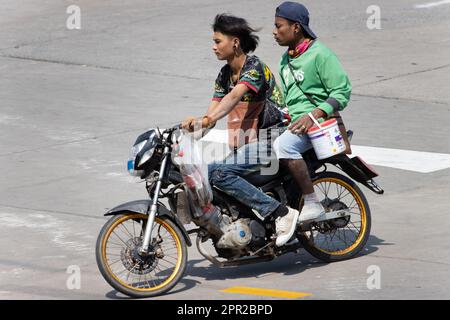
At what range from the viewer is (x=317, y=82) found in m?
8.58

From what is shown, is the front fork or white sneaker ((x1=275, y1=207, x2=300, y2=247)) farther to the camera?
white sneaker ((x1=275, y1=207, x2=300, y2=247))

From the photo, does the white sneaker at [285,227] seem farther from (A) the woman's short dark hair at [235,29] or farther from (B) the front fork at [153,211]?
(A) the woman's short dark hair at [235,29]

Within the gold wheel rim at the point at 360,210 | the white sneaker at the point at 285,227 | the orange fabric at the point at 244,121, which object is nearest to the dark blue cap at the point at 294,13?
the orange fabric at the point at 244,121

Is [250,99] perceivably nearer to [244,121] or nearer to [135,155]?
[244,121]

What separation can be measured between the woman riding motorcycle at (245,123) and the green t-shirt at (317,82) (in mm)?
189

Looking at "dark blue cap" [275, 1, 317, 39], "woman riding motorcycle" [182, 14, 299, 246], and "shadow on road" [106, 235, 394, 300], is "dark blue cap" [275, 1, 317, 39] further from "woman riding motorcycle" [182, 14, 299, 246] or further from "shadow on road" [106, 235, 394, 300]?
"shadow on road" [106, 235, 394, 300]

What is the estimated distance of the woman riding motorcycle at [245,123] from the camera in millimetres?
8320

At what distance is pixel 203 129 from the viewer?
838 centimetres

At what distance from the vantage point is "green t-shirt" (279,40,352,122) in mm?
8484

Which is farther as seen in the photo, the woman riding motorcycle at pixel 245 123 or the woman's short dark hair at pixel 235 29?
the woman's short dark hair at pixel 235 29

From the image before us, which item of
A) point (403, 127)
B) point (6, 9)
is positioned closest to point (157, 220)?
point (403, 127)

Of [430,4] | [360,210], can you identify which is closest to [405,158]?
[360,210]

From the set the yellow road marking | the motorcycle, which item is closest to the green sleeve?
the motorcycle

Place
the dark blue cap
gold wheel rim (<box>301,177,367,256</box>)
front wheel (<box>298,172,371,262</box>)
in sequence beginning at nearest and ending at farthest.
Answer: the dark blue cap, front wheel (<box>298,172,371,262</box>), gold wheel rim (<box>301,177,367,256</box>)
